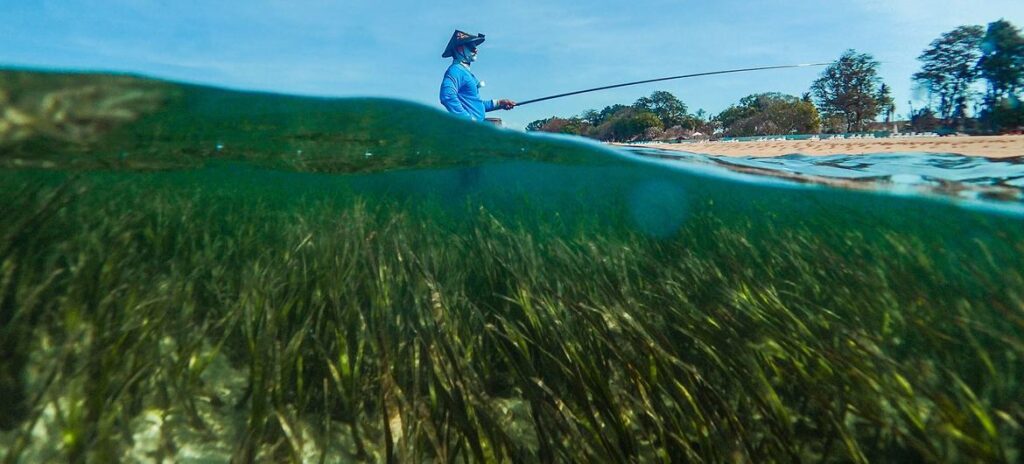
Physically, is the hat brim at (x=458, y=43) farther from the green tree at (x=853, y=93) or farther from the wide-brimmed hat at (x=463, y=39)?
the green tree at (x=853, y=93)

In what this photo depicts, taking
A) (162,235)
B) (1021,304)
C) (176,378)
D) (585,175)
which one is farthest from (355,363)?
(585,175)

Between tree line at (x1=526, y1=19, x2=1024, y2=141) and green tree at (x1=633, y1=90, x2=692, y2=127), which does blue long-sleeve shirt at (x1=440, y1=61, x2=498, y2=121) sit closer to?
tree line at (x1=526, y1=19, x2=1024, y2=141)

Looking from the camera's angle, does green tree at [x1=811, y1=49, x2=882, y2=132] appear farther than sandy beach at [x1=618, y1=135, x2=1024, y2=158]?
Yes

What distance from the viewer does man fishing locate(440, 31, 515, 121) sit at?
8.98 m

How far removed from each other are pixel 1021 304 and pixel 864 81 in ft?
218

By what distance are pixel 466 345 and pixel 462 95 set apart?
711 centimetres

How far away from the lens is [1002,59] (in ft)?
35.3

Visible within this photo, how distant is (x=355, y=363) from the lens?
2678 millimetres

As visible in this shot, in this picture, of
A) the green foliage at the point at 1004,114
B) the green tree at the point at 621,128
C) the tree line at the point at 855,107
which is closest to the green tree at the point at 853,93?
the tree line at the point at 855,107

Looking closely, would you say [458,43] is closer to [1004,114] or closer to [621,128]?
[621,128]

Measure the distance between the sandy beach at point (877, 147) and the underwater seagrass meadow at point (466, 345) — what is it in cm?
301

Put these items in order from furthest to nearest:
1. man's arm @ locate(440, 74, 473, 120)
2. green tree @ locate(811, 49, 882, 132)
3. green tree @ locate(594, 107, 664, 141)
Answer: green tree @ locate(811, 49, 882, 132) < green tree @ locate(594, 107, 664, 141) < man's arm @ locate(440, 74, 473, 120)

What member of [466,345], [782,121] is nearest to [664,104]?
[782,121]

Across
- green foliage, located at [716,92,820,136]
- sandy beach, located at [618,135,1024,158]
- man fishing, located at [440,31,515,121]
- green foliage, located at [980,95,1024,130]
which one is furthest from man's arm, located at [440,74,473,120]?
green foliage, located at [716,92,820,136]
